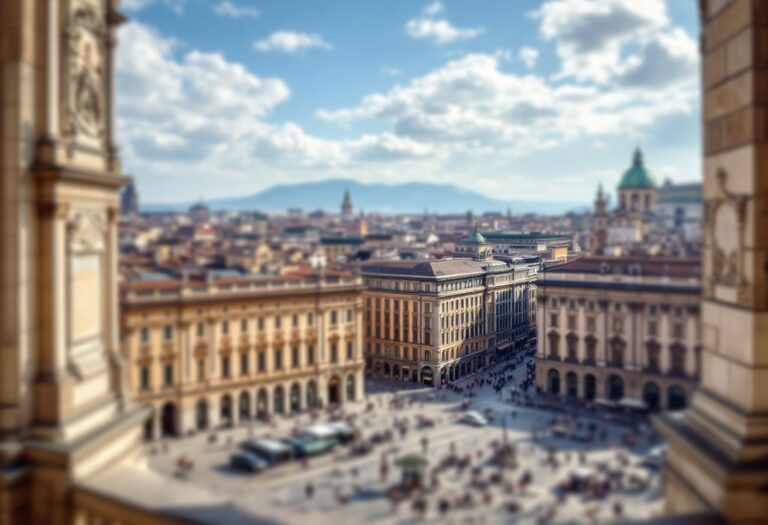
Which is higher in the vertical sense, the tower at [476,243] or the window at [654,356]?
the tower at [476,243]

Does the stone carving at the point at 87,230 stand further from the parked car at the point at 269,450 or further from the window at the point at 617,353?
the window at the point at 617,353

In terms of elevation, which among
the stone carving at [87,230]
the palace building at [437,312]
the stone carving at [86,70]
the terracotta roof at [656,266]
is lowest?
the palace building at [437,312]

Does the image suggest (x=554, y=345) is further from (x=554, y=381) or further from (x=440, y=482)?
(x=440, y=482)

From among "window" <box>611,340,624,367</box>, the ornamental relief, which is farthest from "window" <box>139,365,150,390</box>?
the ornamental relief

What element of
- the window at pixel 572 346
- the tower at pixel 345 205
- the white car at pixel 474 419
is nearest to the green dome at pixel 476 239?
the tower at pixel 345 205

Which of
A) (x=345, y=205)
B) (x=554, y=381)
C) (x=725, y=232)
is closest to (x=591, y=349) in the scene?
(x=554, y=381)

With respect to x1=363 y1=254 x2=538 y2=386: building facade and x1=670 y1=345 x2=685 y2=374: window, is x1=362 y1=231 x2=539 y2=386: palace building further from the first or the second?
A: x1=670 y1=345 x2=685 y2=374: window
